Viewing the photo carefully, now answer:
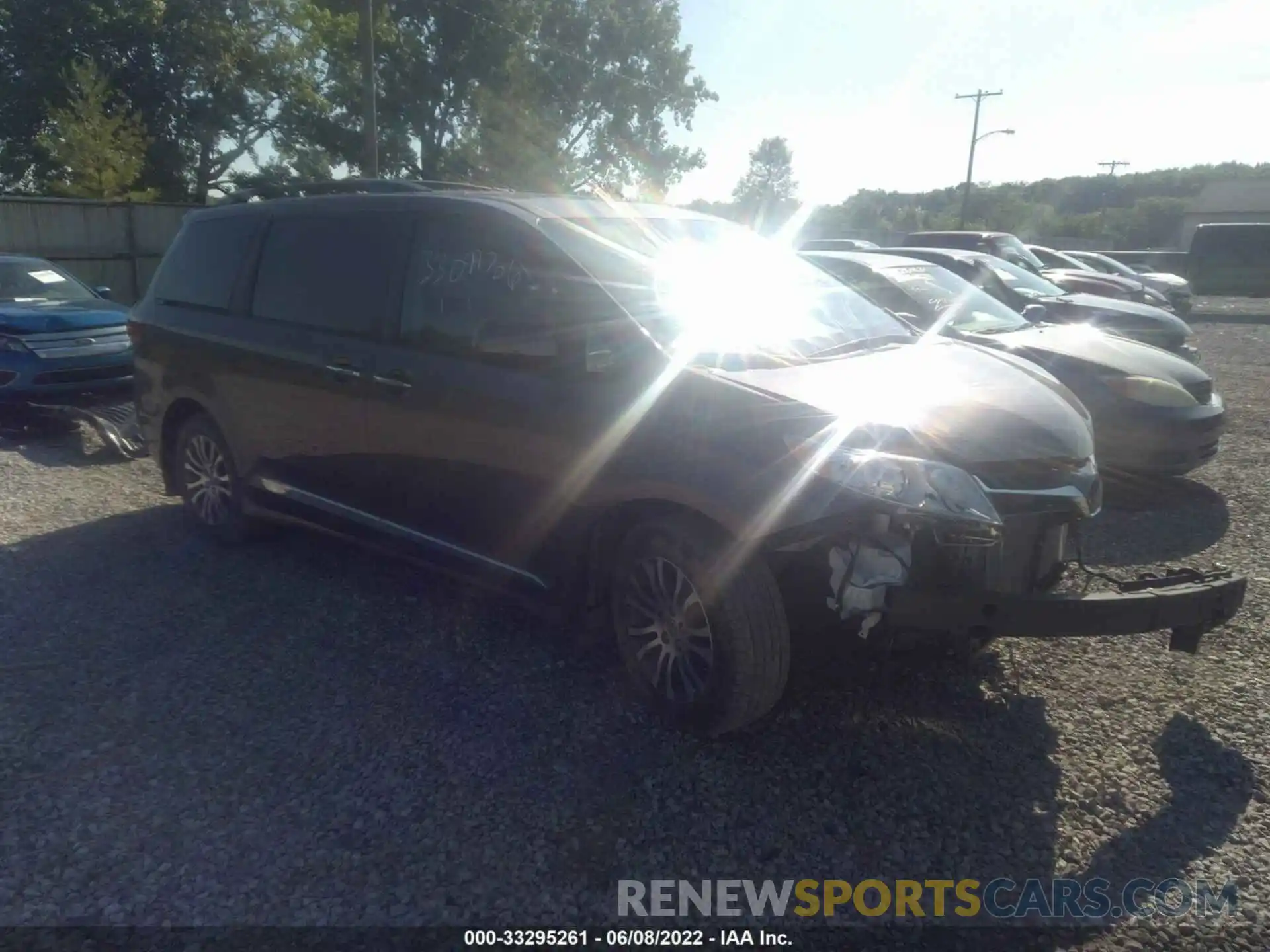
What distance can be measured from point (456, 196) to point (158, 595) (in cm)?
239

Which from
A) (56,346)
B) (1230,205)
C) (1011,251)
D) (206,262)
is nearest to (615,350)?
(206,262)

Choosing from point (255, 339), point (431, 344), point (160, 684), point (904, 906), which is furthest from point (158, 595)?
point (904, 906)

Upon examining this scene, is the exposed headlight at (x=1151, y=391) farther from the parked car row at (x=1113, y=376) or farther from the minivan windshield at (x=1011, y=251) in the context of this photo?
the minivan windshield at (x=1011, y=251)

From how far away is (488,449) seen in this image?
12.0ft

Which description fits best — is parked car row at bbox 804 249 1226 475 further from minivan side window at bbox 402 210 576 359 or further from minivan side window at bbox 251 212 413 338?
minivan side window at bbox 251 212 413 338

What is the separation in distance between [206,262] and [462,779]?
11.5 ft

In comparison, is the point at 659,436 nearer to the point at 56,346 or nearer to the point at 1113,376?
the point at 1113,376

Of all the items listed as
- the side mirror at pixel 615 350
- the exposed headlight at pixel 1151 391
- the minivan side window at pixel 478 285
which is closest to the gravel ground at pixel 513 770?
the side mirror at pixel 615 350

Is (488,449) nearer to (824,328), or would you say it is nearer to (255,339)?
(824,328)

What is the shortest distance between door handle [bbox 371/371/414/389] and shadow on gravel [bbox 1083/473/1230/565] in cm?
352

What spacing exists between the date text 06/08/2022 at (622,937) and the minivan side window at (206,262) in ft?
12.2

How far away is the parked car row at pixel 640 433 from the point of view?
9.46 ft

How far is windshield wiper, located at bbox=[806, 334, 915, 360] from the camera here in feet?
12.2

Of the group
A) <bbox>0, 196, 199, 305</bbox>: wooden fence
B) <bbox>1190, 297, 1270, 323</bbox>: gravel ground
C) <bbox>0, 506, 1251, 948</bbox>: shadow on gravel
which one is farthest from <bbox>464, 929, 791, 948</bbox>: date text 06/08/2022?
<bbox>1190, 297, 1270, 323</bbox>: gravel ground
